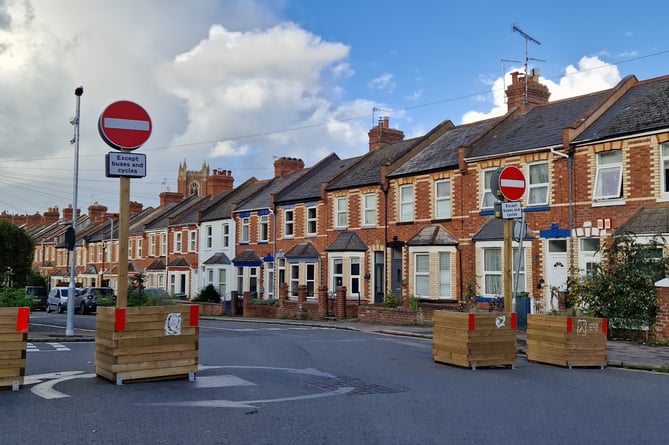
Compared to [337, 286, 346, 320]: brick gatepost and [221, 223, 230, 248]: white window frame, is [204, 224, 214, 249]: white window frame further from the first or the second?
[337, 286, 346, 320]: brick gatepost

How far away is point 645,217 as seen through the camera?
20.8 meters

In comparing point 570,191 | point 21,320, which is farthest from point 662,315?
point 21,320

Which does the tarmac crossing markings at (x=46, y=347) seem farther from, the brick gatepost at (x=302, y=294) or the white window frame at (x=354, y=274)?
the white window frame at (x=354, y=274)

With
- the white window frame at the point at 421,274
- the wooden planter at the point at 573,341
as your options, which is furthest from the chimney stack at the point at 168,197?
the wooden planter at the point at 573,341

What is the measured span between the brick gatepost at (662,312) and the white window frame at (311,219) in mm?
21187

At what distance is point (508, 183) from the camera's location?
540 inches

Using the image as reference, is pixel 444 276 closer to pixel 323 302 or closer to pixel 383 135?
pixel 323 302

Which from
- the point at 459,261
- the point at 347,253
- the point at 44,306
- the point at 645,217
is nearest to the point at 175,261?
the point at 44,306

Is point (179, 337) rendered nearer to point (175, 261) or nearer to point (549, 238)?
point (549, 238)

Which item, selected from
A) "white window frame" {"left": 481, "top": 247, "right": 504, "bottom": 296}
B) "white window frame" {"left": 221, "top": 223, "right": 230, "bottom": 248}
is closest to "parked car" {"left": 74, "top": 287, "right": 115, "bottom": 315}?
"white window frame" {"left": 221, "top": 223, "right": 230, "bottom": 248}

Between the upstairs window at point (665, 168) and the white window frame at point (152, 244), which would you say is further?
the white window frame at point (152, 244)

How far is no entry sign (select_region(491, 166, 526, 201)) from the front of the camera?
1355 centimetres

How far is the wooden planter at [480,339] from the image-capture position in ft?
42.3

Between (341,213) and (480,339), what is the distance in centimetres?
2213
